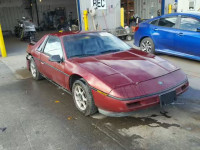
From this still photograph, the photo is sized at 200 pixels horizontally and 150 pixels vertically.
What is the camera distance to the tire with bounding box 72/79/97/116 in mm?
3242

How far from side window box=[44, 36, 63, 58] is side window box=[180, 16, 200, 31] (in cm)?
394

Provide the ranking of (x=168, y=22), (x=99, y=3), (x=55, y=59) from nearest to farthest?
(x=55, y=59), (x=168, y=22), (x=99, y=3)

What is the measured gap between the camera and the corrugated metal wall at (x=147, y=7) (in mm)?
18216

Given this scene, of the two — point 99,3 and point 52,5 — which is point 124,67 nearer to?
point 99,3

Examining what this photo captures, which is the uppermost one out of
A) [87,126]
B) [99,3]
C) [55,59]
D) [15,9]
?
[15,9]

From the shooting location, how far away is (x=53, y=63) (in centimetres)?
421

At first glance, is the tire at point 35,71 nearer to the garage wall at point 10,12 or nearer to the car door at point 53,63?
the car door at point 53,63

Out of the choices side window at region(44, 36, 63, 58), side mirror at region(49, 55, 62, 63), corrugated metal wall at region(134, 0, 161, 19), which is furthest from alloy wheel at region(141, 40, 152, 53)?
corrugated metal wall at region(134, 0, 161, 19)

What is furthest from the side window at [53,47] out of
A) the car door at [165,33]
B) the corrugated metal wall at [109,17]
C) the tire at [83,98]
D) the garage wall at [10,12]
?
the garage wall at [10,12]

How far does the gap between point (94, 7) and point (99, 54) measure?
760 cm

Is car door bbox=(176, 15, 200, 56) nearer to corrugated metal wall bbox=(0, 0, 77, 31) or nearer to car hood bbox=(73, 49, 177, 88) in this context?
car hood bbox=(73, 49, 177, 88)

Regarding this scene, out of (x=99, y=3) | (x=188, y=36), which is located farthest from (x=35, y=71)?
(x=99, y=3)

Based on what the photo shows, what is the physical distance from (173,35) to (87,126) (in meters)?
4.49

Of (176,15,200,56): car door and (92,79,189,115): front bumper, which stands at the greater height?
(176,15,200,56): car door
